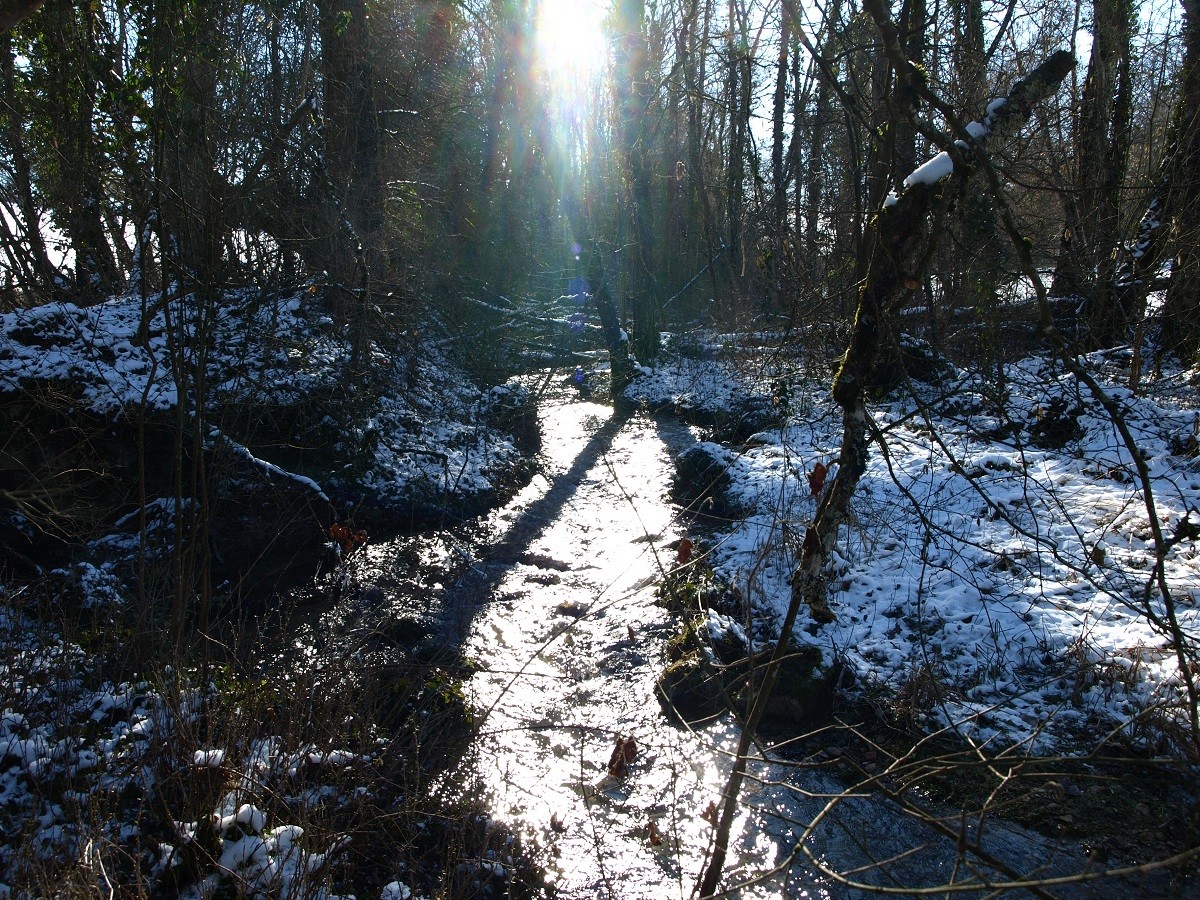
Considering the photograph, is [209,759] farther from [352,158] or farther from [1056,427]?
[352,158]

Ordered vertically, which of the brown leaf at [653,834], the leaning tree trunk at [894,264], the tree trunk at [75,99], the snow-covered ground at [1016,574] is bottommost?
the brown leaf at [653,834]

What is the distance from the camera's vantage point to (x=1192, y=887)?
3.88m

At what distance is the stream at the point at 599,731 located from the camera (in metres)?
4.27

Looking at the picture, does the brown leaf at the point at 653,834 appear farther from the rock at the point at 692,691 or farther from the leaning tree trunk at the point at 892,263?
the rock at the point at 692,691

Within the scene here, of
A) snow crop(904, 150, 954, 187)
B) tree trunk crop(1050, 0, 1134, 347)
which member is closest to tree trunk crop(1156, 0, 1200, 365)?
tree trunk crop(1050, 0, 1134, 347)

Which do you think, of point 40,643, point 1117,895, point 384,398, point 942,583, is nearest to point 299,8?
point 384,398

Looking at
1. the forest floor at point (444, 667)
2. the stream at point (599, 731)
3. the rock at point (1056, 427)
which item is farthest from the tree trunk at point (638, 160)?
the rock at point (1056, 427)

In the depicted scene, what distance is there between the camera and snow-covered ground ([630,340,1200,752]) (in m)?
5.18

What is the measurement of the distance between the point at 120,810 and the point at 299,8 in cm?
1025

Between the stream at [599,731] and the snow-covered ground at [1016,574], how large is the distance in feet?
3.24

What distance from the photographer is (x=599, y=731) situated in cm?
561

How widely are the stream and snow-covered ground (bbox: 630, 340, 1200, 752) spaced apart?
0.99 metres

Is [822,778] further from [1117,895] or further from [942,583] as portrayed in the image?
[942,583]

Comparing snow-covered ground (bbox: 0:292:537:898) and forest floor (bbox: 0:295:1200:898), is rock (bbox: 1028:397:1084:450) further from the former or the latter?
snow-covered ground (bbox: 0:292:537:898)
